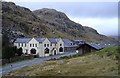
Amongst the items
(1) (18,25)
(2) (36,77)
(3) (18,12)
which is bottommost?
(2) (36,77)

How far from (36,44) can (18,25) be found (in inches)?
2215

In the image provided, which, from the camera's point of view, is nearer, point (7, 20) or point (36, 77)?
point (36, 77)

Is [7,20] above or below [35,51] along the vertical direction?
above

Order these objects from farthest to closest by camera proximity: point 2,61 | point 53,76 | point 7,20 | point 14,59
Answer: point 7,20, point 14,59, point 2,61, point 53,76

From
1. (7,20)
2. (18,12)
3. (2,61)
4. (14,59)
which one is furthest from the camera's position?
(18,12)

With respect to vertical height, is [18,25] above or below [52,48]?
above

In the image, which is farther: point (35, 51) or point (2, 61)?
point (35, 51)

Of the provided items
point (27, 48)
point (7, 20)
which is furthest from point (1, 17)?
point (27, 48)

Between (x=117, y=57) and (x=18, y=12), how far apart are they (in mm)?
139635

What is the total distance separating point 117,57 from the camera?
137ft

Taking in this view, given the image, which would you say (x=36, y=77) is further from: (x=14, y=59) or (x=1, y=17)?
(x=1, y=17)

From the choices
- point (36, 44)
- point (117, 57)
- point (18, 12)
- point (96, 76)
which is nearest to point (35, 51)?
point (36, 44)

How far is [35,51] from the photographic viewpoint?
86.7 metres

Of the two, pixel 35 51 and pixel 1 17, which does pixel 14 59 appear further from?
pixel 1 17
